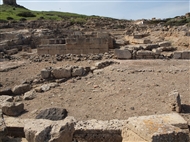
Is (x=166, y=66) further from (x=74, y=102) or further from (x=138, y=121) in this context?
(x=138, y=121)

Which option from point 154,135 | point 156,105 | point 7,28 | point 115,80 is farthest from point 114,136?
point 7,28

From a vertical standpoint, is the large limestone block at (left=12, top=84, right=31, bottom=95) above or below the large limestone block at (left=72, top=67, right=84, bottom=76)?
below

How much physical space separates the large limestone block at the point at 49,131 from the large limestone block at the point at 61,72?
17.7ft

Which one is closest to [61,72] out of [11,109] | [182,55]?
[11,109]

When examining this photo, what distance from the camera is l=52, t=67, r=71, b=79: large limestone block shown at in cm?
931

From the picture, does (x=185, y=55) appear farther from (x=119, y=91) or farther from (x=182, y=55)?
(x=119, y=91)

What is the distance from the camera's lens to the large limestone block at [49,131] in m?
3.63

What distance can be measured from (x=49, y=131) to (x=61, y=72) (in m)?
5.75

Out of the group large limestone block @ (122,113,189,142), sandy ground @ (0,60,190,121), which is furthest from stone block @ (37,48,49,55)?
large limestone block @ (122,113,189,142)

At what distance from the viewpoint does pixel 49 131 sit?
3738mm

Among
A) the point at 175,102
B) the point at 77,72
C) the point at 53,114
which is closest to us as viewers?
the point at 175,102

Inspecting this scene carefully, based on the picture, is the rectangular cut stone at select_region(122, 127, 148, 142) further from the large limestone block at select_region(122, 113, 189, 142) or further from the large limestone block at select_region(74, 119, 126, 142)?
the large limestone block at select_region(74, 119, 126, 142)

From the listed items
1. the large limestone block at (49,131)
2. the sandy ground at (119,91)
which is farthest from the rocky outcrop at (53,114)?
the large limestone block at (49,131)

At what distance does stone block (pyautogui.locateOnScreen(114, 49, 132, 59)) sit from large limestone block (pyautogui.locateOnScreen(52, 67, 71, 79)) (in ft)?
11.6
